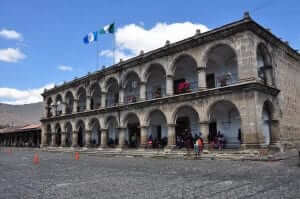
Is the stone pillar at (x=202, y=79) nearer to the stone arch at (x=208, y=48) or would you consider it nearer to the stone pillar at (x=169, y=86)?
the stone arch at (x=208, y=48)

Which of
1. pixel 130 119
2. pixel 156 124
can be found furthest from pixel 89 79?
pixel 156 124

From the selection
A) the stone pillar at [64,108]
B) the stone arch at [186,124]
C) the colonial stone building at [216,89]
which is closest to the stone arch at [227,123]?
the colonial stone building at [216,89]

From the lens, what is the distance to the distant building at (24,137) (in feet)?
141

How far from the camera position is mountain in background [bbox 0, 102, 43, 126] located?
92581 mm

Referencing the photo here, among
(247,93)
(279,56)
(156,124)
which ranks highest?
(279,56)

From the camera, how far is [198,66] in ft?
59.0

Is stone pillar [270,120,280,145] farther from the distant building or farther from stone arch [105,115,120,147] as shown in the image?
the distant building

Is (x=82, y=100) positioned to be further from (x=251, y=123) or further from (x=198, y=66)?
(x=251, y=123)

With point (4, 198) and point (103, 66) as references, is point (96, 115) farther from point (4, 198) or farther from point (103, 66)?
point (4, 198)

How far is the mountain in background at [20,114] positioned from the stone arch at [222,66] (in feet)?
277

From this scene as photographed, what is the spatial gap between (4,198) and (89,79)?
22420 mm

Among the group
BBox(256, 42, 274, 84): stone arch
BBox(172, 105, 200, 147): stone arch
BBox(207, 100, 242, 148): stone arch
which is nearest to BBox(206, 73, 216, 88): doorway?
BBox(207, 100, 242, 148): stone arch

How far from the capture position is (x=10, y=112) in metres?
102

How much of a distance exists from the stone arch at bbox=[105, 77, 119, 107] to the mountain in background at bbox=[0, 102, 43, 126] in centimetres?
7209
